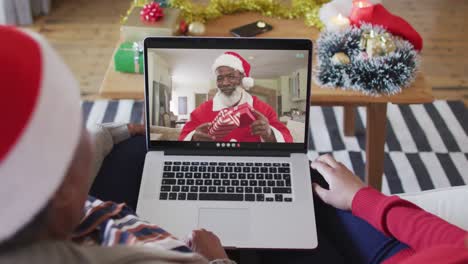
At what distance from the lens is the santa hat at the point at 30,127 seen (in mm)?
548

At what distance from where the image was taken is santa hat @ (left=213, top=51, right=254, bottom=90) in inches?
46.9

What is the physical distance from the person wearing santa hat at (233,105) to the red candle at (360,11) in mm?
532

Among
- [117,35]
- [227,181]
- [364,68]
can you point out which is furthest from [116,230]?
[117,35]

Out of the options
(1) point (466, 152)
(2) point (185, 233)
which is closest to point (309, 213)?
(2) point (185, 233)

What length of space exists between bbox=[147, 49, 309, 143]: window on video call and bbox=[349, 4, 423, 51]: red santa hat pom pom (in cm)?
48

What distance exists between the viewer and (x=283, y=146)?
4.00 feet

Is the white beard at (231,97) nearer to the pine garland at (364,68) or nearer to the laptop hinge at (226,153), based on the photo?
the laptop hinge at (226,153)

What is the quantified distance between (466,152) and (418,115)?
265 millimetres

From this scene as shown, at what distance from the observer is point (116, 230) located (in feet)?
2.91

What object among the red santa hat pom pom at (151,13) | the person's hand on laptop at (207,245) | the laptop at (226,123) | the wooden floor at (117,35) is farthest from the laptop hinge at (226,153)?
the wooden floor at (117,35)

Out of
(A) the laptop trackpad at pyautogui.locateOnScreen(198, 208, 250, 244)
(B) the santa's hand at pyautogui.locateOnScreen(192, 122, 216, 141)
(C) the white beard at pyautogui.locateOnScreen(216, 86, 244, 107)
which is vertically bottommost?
(A) the laptop trackpad at pyautogui.locateOnScreen(198, 208, 250, 244)

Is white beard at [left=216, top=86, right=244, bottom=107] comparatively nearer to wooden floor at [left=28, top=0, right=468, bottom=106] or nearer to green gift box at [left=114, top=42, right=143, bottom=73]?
green gift box at [left=114, top=42, right=143, bottom=73]

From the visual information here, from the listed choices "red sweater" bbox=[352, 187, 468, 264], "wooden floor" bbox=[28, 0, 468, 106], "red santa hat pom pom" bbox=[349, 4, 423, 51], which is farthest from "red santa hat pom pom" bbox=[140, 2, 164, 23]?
"wooden floor" bbox=[28, 0, 468, 106]

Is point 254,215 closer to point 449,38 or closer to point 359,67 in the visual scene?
point 359,67
